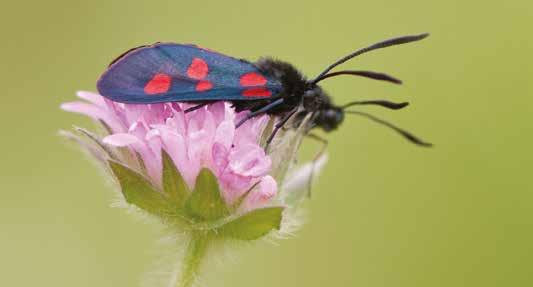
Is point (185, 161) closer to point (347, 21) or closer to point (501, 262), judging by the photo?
point (501, 262)

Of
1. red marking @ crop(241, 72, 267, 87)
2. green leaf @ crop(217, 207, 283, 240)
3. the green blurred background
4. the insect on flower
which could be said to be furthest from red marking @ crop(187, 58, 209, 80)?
the green blurred background

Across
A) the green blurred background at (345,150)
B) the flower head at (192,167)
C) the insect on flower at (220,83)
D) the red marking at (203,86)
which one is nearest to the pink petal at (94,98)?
the flower head at (192,167)

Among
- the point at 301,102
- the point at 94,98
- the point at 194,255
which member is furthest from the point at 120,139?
the point at 301,102

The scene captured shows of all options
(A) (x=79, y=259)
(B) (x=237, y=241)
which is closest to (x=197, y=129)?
(B) (x=237, y=241)

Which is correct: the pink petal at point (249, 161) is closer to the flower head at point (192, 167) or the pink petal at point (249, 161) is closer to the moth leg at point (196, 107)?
the flower head at point (192, 167)

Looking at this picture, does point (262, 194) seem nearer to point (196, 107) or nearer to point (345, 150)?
point (196, 107)
